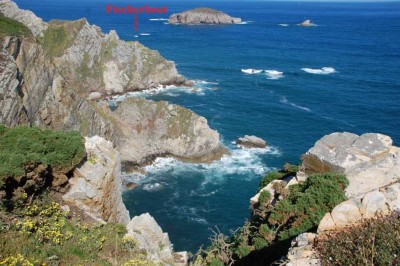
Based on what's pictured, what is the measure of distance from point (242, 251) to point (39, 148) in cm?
1348

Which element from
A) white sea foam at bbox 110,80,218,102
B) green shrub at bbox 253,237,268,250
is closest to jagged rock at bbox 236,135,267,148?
white sea foam at bbox 110,80,218,102

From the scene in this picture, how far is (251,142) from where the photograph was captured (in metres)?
71.5

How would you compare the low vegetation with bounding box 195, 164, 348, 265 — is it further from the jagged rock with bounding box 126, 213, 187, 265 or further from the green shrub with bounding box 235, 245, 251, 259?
the jagged rock with bounding box 126, 213, 187, 265

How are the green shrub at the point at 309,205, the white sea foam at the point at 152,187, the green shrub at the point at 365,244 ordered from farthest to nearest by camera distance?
the white sea foam at the point at 152,187, the green shrub at the point at 309,205, the green shrub at the point at 365,244

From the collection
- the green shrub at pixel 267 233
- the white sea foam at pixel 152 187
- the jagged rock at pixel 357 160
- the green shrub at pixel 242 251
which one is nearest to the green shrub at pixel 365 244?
the green shrub at pixel 267 233

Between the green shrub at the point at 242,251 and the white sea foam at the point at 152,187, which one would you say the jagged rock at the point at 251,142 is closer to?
the white sea foam at the point at 152,187

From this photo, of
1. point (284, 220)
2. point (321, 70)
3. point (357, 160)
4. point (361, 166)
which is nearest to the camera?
point (284, 220)

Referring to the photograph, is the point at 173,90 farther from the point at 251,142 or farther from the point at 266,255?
the point at 266,255

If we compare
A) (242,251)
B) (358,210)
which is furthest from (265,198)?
(358,210)

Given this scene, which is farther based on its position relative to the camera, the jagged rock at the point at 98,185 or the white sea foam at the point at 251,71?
the white sea foam at the point at 251,71

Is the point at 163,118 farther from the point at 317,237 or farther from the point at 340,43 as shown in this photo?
the point at 340,43

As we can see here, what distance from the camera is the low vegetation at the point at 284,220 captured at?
1981 cm

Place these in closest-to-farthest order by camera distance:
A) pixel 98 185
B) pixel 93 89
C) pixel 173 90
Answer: pixel 98 185, pixel 93 89, pixel 173 90

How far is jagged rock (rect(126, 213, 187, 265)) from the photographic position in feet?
71.2
